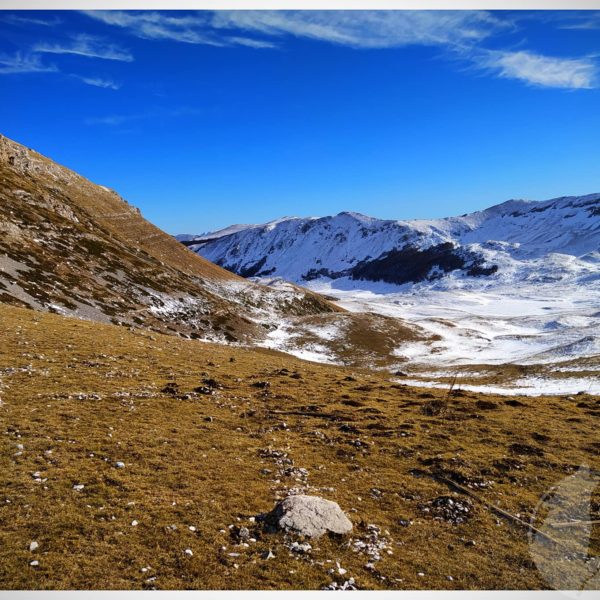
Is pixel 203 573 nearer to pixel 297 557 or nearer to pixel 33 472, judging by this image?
pixel 297 557

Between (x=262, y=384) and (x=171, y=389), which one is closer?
(x=171, y=389)

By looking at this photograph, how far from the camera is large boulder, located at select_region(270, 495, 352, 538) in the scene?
13398 millimetres

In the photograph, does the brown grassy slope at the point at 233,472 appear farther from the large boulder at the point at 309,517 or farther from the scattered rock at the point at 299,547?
the large boulder at the point at 309,517

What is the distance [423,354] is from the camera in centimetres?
10612

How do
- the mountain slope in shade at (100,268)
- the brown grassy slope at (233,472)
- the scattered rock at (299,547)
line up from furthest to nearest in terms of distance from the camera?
the mountain slope in shade at (100,268) < the scattered rock at (299,547) < the brown grassy slope at (233,472)

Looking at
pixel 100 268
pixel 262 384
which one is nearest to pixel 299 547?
pixel 262 384

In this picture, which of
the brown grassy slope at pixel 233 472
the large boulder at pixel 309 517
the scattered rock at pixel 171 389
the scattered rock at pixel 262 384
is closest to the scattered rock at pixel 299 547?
the brown grassy slope at pixel 233 472

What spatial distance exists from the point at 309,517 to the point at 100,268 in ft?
312

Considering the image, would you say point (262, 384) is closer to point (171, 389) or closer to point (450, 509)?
point (171, 389)

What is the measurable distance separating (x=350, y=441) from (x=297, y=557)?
1085cm

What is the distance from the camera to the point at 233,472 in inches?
690

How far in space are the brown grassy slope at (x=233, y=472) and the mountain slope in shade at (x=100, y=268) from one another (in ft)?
133

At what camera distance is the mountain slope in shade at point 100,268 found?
239 feet

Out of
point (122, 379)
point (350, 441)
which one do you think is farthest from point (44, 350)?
point (350, 441)
